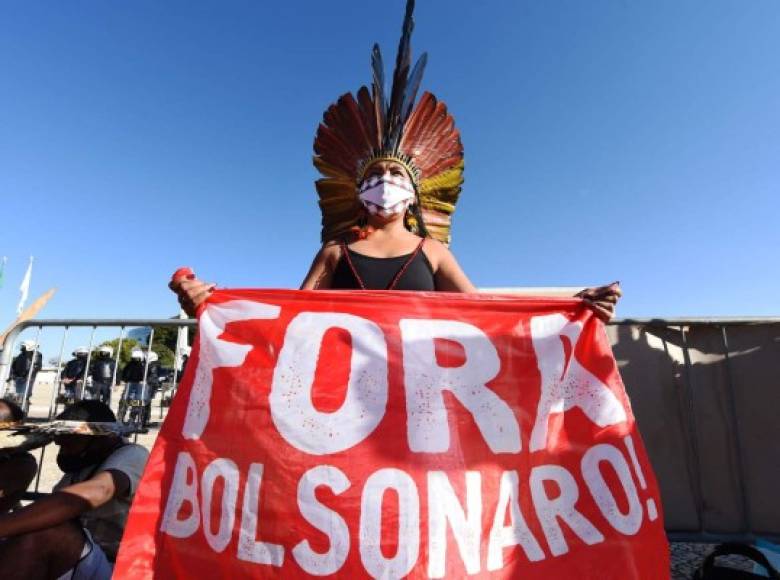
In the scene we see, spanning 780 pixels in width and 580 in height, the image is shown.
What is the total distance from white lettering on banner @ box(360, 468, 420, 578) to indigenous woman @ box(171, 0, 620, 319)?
0.94m

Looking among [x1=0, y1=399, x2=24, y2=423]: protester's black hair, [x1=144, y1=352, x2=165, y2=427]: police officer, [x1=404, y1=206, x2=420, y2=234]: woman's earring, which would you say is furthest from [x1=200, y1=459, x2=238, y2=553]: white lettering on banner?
[x1=144, y1=352, x2=165, y2=427]: police officer

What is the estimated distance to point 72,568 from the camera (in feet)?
6.19

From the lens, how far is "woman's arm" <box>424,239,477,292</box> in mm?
2377

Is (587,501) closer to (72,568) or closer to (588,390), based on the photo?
(588,390)

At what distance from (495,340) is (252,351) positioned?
1.07 m

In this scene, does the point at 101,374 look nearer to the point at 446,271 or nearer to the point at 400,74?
the point at 400,74

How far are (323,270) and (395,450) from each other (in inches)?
44.5

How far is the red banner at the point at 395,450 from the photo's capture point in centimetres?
151

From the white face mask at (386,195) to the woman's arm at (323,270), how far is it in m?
0.36

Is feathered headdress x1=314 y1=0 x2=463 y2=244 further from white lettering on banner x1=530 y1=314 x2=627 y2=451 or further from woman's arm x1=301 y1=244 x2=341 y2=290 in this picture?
white lettering on banner x1=530 y1=314 x2=627 y2=451

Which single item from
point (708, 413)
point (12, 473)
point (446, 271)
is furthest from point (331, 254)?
point (708, 413)

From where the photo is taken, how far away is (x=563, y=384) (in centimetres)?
189

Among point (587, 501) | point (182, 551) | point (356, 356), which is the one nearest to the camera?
point (182, 551)

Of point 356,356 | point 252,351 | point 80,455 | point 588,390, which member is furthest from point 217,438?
point 588,390
